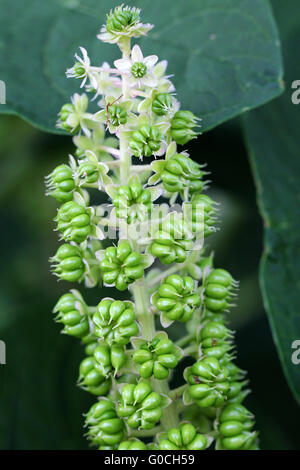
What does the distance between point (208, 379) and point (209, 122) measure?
2.67ft

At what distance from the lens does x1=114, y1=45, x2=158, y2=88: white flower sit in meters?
1.55

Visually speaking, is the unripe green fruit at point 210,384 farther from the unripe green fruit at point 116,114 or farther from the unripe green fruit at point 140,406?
the unripe green fruit at point 116,114

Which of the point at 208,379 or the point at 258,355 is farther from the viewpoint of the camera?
the point at 258,355

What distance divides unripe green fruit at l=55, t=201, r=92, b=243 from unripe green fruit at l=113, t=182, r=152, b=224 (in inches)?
3.9

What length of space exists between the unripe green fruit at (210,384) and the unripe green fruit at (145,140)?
581 millimetres

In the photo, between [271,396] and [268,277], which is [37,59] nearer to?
[268,277]

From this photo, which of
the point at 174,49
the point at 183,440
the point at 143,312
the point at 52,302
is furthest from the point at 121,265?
the point at 52,302

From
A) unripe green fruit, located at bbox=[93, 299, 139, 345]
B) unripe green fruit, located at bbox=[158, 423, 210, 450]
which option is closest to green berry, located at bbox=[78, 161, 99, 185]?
unripe green fruit, located at bbox=[93, 299, 139, 345]

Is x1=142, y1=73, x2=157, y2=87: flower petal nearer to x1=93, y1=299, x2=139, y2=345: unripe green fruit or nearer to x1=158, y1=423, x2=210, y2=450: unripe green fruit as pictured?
x1=93, y1=299, x2=139, y2=345: unripe green fruit

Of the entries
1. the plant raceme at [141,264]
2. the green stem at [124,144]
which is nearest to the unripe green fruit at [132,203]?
the plant raceme at [141,264]
